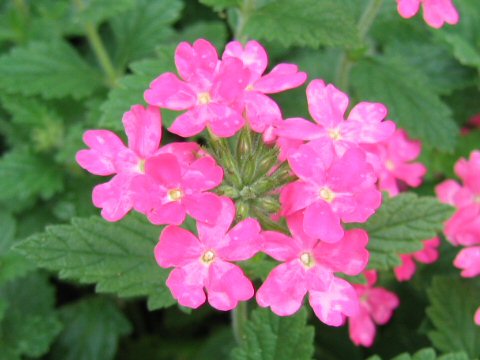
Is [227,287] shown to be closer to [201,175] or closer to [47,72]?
[201,175]

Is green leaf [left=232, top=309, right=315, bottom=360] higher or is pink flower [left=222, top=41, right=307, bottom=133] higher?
pink flower [left=222, top=41, right=307, bottom=133]

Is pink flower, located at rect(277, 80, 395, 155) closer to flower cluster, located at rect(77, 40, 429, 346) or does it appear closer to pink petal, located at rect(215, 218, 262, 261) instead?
flower cluster, located at rect(77, 40, 429, 346)

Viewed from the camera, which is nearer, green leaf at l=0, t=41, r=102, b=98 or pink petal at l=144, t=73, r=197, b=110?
pink petal at l=144, t=73, r=197, b=110

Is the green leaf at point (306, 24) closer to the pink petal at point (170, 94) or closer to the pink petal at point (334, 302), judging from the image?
the pink petal at point (170, 94)

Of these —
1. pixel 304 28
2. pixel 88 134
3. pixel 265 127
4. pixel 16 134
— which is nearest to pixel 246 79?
pixel 265 127

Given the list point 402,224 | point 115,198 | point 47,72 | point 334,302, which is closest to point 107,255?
point 115,198

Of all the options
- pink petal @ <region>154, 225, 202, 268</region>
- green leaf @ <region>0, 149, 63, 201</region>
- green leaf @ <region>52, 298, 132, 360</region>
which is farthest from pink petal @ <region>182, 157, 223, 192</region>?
green leaf @ <region>52, 298, 132, 360</region>
